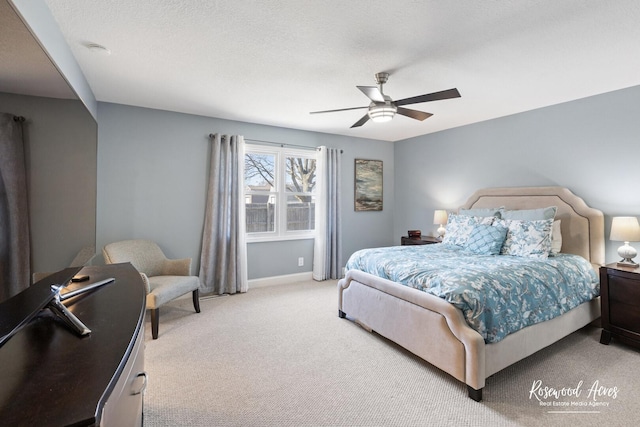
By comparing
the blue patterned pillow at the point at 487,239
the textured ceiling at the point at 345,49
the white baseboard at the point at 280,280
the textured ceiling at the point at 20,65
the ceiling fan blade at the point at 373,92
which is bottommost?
the white baseboard at the point at 280,280

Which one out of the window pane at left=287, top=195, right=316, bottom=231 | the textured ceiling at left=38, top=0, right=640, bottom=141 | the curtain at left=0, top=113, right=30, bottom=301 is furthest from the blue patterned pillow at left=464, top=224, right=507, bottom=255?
the curtain at left=0, top=113, right=30, bottom=301

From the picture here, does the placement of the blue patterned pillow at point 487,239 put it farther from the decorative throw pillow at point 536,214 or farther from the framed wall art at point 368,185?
the framed wall art at point 368,185

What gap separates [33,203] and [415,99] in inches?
94.3

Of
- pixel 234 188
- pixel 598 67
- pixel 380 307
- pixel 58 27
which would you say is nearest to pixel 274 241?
pixel 234 188

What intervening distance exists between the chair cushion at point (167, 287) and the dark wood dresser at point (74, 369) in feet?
5.84

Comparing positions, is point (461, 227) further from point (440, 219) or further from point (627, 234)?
point (627, 234)

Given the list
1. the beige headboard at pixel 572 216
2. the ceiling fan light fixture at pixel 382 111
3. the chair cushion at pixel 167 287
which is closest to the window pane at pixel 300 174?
the chair cushion at pixel 167 287

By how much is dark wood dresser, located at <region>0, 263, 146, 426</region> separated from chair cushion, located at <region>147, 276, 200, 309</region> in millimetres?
1781

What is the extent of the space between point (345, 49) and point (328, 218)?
9.66 ft

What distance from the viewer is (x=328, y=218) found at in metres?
4.93

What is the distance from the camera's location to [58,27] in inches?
78.8

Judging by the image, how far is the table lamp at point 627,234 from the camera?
2.72 m

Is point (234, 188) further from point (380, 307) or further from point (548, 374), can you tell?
point (548, 374)

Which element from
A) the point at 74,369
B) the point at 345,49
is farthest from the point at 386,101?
the point at 74,369
